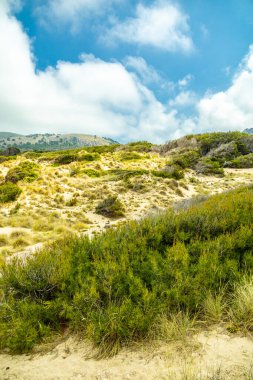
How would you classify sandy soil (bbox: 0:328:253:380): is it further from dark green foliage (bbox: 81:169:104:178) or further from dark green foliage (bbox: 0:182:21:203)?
dark green foliage (bbox: 81:169:104:178)

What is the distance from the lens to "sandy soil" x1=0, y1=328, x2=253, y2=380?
2.55 metres

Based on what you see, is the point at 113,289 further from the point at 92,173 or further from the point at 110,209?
the point at 92,173

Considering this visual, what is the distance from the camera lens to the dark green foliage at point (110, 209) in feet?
49.2

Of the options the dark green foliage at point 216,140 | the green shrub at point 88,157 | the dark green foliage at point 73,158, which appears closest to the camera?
the green shrub at point 88,157

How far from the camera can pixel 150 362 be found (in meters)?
2.78

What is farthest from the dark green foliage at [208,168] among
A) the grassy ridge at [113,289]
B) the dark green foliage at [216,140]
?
the grassy ridge at [113,289]

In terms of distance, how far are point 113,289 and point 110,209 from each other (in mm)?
11601

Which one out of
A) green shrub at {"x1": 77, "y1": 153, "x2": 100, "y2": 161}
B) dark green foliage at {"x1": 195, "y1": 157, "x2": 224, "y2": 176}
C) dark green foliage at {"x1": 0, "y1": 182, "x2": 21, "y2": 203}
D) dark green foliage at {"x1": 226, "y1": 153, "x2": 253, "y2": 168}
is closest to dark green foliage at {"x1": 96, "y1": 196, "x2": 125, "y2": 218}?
dark green foliage at {"x1": 0, "y1": 182, "x2": 21, "y2": 203}

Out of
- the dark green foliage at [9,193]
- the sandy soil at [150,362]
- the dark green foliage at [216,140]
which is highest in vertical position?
the dark green foliage at [216,140]

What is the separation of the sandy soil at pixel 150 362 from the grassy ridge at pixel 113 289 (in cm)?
20

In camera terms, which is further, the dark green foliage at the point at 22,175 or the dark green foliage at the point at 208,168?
the dark green foliage at the point at 208,168

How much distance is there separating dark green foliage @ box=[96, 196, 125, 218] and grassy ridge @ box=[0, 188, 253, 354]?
9.79 meters

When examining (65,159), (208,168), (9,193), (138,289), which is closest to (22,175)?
(9,193)

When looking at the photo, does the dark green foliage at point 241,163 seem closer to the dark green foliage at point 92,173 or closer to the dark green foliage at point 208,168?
the dark green foliage at point 208,168
